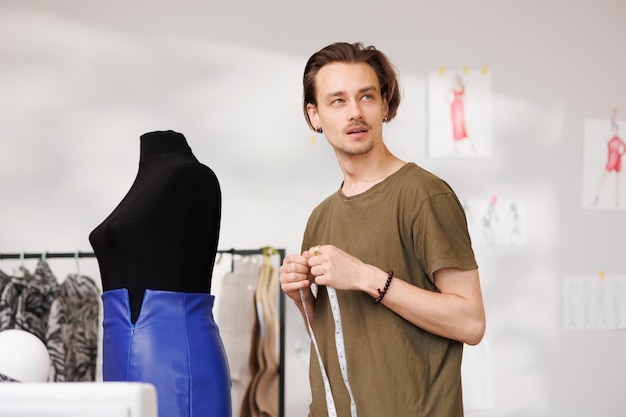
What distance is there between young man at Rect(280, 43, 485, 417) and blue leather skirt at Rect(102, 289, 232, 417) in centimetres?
23

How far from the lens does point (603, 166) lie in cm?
397

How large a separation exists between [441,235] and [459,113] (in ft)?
7.45

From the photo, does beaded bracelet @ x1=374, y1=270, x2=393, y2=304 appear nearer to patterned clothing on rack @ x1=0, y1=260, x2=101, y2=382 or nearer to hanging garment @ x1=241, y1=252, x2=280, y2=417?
hanging garment @ x1=241, y1=252, x2=280, y2=417

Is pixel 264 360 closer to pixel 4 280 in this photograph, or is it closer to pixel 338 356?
pixel 4 280

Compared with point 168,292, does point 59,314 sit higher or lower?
Answer: lower

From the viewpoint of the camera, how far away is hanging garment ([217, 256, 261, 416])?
338 cm

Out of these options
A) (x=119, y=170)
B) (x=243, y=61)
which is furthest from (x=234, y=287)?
(x=243, y=61)

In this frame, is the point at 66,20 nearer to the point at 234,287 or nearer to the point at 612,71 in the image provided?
the point at 234,287

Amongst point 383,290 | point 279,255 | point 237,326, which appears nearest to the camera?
point 383,290

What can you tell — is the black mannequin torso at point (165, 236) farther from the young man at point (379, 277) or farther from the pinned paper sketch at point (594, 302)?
the pinned paper sketch at point (594, 302)

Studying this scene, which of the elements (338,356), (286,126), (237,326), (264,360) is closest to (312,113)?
(338,356)

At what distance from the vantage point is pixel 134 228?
6.27ft

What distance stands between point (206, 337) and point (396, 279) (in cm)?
49

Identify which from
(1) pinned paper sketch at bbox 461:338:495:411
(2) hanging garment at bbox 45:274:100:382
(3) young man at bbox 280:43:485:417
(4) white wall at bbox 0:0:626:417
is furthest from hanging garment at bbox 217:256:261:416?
(3) young man at bbox 280:43:485:417
